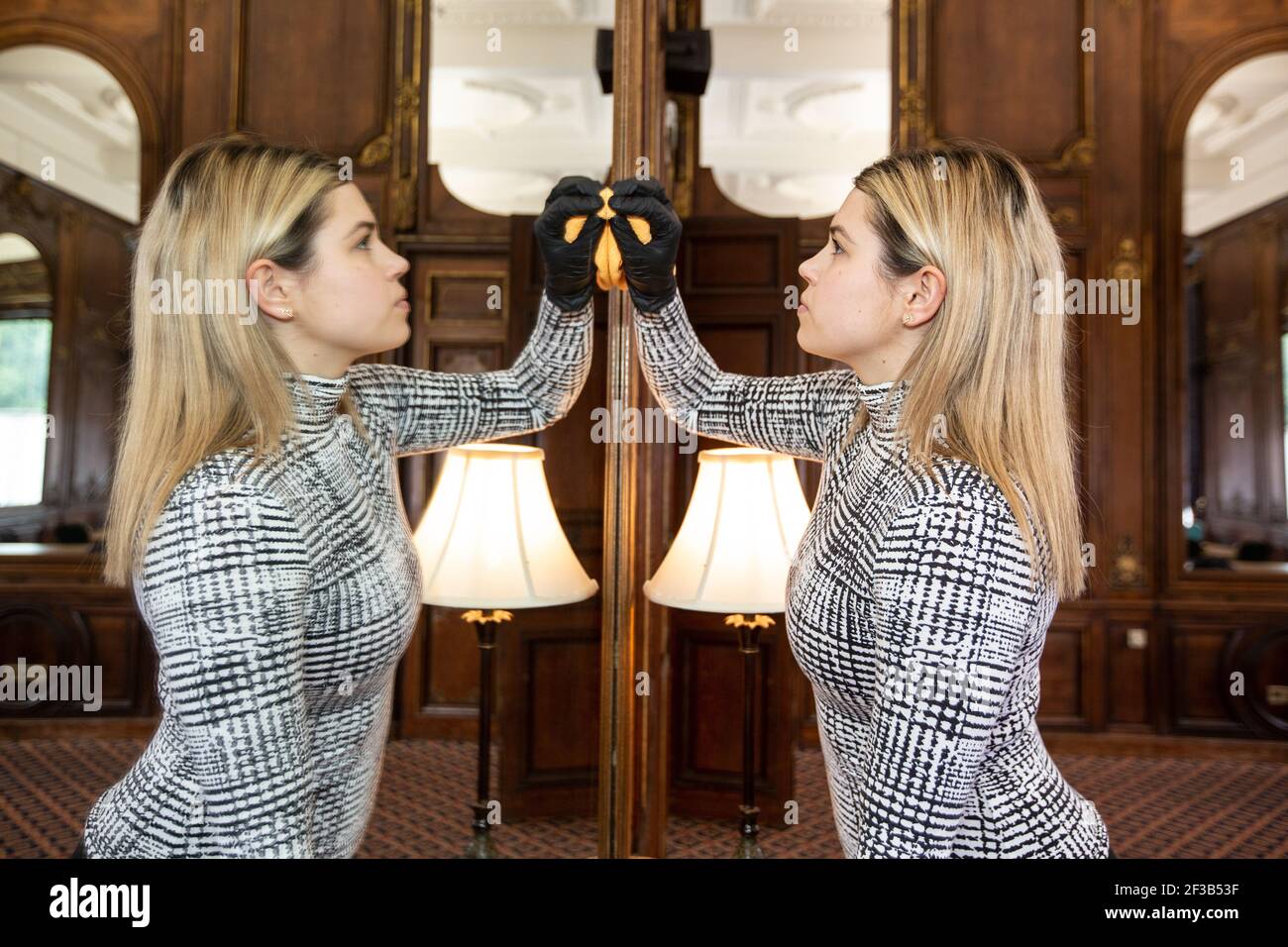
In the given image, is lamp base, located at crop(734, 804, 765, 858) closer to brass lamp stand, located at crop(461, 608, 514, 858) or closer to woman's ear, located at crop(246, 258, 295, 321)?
brass lamp stand, located at crop(461, 608, 514, 858)

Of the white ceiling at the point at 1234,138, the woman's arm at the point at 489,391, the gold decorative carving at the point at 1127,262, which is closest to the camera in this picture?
the woman's arm at the point at 489,391

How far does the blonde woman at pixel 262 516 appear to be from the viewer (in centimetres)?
82

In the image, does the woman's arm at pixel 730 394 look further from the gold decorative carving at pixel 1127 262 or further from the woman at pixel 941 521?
the gold decorative carving at pixel 1127 262

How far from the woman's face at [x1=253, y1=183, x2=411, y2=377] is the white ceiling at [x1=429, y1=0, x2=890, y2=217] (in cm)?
25

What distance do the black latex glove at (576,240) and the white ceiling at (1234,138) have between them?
3.63 ft

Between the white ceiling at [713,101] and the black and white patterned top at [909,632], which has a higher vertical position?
the white ceiling at [713,101]

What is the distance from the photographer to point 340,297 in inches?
37.7

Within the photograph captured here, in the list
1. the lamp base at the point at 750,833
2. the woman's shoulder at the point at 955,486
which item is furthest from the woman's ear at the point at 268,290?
the lamp base at the point at 750,833

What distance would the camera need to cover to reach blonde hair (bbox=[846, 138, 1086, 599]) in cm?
90

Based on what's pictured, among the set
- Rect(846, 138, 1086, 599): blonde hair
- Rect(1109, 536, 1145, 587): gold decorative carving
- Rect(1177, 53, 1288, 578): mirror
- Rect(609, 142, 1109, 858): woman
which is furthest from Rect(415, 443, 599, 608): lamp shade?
Rect(1177, 53, 1288, 578): mirror

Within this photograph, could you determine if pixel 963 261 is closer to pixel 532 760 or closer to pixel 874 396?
pixel 874 396

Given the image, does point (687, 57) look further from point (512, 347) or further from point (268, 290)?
point (268, 290)

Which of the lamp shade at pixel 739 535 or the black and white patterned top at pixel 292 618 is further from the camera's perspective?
the lamp shade at pixel 739 535

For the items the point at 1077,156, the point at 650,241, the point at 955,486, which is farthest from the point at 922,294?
the point at 1077,156
